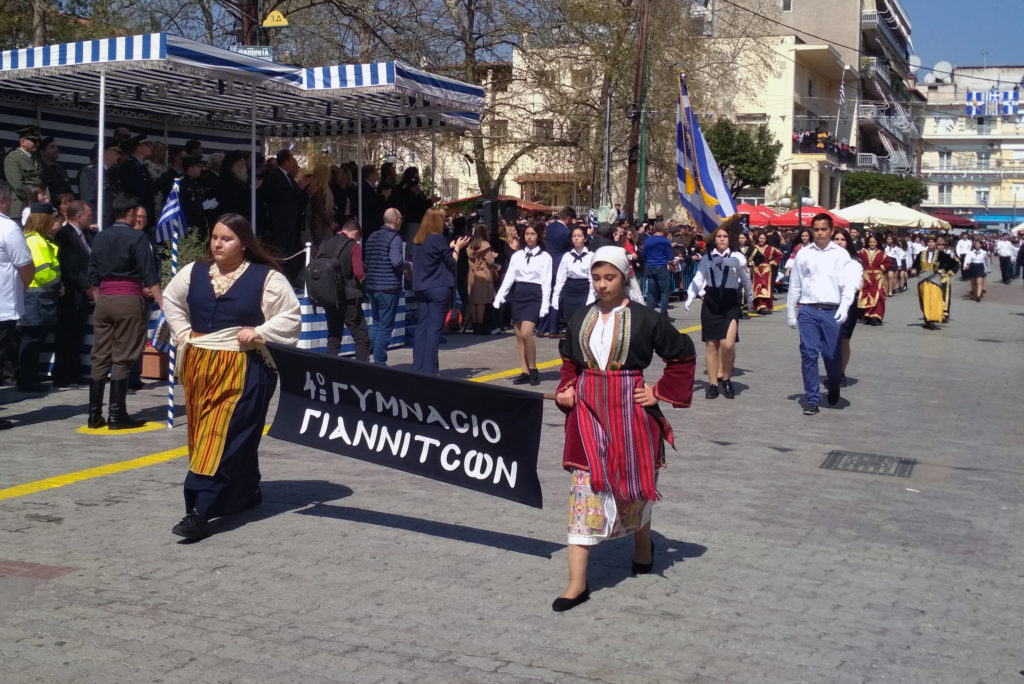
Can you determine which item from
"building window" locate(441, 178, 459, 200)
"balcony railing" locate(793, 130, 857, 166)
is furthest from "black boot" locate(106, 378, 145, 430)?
"balcony railing" locate(793, 130, 857, 166)

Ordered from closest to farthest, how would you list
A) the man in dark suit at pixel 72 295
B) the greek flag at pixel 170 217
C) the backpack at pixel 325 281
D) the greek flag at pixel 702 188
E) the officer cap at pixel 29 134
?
the greek flag at pixel 170 217, the man in dark suit at pixel 72 295, the backpack at pixel 325 281, the officer cap at pixel 29 134, the greek flag at pixel 702 188

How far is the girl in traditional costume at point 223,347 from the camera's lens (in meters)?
6.14

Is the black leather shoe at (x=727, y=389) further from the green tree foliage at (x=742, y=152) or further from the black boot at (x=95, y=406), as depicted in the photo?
the green tree foliage at (x=742, y=152)

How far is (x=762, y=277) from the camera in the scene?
81.4ft

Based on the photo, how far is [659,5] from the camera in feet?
119

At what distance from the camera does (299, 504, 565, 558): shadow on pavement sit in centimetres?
618

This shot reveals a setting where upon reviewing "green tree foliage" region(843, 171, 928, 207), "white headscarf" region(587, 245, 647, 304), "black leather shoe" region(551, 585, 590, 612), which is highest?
"green tree foliage" region(843, 171, 928, 207)

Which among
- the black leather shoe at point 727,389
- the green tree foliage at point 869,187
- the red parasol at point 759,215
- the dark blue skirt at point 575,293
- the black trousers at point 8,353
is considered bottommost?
the black leather shoe at point 727,389

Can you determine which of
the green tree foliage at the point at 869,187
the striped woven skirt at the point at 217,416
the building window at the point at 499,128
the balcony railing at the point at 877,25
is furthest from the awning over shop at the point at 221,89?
the balcony railing at the point at 877,25

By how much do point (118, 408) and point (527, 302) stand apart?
15.0 feet

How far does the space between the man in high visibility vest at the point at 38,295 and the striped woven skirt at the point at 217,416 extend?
518cm

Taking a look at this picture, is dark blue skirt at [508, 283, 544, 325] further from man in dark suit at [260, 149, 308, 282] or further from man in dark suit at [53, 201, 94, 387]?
man in dark suit at [53, 201, 94, 387]

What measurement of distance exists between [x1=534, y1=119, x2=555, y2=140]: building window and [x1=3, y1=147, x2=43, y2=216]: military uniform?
64.1 ft

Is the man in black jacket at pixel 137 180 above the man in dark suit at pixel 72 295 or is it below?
above
